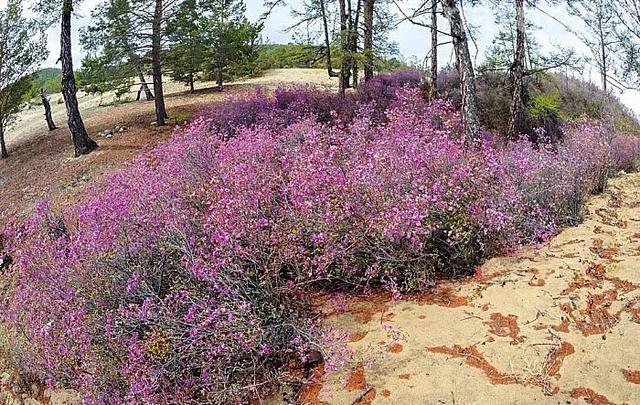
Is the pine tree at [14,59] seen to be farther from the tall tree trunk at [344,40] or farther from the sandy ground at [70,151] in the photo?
the tall tree trunk at [344,40]

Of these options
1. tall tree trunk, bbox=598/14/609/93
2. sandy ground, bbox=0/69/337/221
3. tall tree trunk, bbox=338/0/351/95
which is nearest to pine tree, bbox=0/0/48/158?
sandy ground, bbox=0/69/337/221

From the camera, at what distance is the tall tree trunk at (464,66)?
25.5 feet

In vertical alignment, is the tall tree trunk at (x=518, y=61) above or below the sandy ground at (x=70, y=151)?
above

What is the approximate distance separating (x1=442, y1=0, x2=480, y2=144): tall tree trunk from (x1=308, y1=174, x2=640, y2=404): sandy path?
8.72ft

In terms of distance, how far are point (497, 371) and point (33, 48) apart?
64.7ft

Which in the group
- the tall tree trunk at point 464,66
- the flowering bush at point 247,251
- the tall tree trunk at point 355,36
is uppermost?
the tall tree trunk at point 355,36

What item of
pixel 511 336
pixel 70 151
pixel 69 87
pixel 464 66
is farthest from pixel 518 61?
pixel 70 151

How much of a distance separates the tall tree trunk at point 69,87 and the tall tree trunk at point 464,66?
1037cm

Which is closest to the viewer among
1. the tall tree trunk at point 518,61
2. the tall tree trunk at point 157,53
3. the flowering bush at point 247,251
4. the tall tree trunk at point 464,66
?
the flowering bush at point 247,251

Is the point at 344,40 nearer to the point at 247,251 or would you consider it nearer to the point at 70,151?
the point at 70,151

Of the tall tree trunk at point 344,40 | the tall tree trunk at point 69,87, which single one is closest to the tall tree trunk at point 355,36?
the tall tree trunk at point 344,40

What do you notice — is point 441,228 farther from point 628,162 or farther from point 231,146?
point 628,162

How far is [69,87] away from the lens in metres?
14.5

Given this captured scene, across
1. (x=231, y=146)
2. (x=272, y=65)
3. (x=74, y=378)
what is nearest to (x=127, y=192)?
(x=231, y=146)
